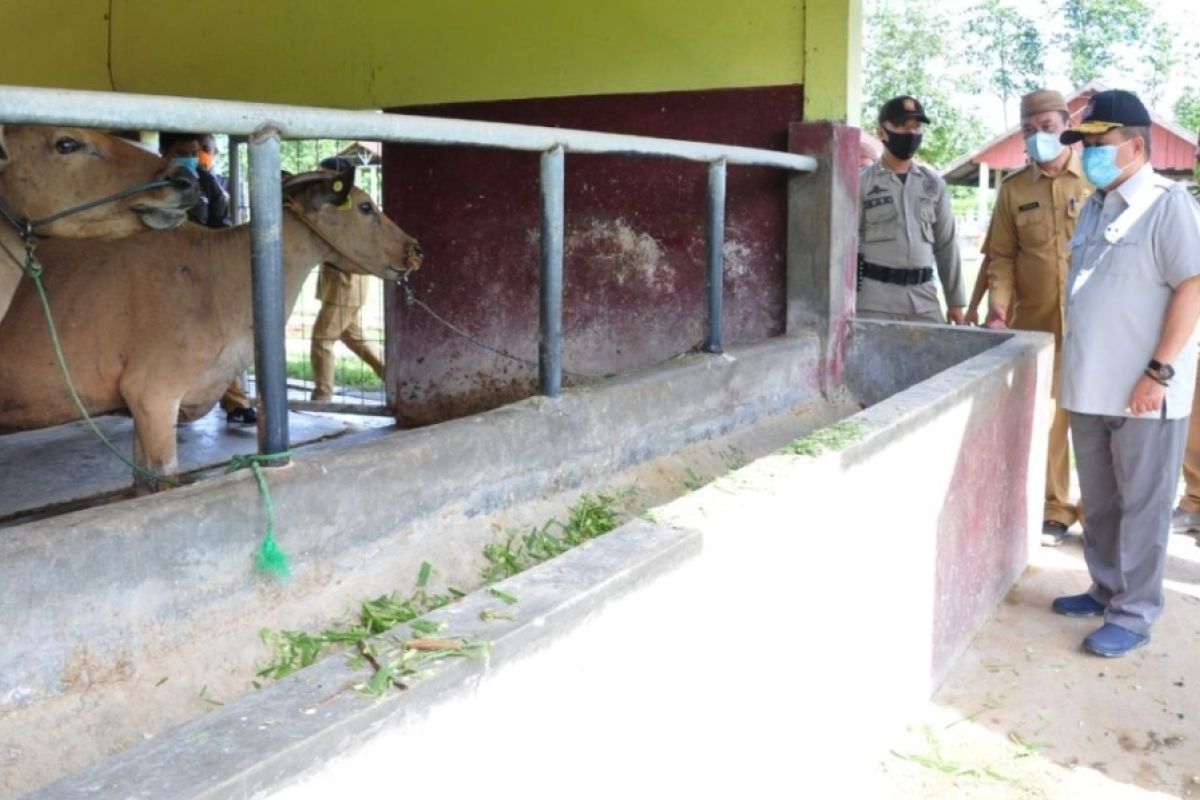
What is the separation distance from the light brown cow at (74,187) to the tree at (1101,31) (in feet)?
181

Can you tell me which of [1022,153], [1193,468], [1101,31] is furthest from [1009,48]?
[1193,468]

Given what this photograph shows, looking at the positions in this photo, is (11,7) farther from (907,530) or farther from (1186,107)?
(1186,107)

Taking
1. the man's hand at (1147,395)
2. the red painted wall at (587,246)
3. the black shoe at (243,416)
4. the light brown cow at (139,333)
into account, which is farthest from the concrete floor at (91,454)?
the man's hand at (1147,395)

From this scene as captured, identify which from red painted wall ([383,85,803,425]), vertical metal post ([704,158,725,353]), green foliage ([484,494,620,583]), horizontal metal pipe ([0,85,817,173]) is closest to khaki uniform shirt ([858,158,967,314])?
red painted wall ([383,85,803,425])

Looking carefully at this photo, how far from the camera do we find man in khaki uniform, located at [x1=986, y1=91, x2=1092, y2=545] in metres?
5.84

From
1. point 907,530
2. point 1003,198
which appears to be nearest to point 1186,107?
point 1003,198


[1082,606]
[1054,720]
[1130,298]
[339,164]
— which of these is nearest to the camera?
[1054,720]

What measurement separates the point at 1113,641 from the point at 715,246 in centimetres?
216

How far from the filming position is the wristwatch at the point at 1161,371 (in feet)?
14.1

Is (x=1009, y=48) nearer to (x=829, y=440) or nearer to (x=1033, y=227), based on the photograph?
(x=1033, y=227)

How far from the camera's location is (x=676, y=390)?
4520mm

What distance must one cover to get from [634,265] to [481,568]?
112 inches

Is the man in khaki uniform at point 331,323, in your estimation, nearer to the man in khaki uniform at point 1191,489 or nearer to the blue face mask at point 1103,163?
the blue face mask at point 1103,163

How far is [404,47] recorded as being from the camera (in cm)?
648
